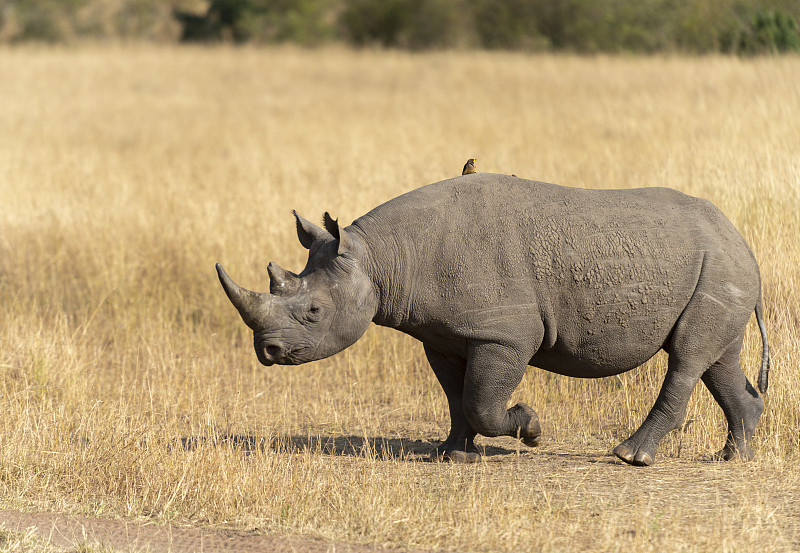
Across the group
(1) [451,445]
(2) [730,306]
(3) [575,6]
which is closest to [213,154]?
(1) [451,445]

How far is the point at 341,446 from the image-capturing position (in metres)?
6.86

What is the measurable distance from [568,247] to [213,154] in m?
10.1

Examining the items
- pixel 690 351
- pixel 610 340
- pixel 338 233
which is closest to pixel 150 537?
pixel 338 233

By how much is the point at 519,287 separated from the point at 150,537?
2345mm

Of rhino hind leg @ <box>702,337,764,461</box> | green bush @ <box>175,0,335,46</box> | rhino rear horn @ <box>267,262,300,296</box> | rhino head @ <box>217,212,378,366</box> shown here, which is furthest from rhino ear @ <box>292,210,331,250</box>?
green bush @ <box>175,0,335,46</box>

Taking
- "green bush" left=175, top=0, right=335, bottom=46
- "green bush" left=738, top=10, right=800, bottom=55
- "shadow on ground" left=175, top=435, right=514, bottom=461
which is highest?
"green bush" left=175, top=0, right=335, bottom=46

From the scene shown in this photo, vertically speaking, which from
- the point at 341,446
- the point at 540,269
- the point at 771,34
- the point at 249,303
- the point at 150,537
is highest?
the point at 771,34

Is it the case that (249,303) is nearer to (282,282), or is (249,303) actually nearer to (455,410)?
(282,282)

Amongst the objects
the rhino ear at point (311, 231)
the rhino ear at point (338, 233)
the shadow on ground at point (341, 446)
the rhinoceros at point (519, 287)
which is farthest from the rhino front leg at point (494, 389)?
the rhino ear at point (311, 231)

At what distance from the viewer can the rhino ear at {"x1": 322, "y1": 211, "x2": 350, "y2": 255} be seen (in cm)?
548

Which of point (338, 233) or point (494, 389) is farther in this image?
Result: point (494, 389)

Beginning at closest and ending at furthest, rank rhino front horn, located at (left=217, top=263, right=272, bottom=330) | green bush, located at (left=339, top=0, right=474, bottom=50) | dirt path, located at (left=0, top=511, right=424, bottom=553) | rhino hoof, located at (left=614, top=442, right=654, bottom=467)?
dirt path, located at (left=0, top=511, right=424, bottom=553)
rhino front horn, located at (left=217, top=263, right=272, bottom=330)
rhino hoof, located at (left=614, top=442, right=654, bottom=467)
green bush, located at (left=339, top=0, right=474, bottom=50)

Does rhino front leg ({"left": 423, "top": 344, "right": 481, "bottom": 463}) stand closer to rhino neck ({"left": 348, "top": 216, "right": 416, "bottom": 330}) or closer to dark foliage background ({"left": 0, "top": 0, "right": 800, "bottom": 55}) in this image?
rhino neck ({"left": 348, "top": 216, "right": 416, "bottom": 330})

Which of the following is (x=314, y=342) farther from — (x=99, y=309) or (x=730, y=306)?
(x=99, y=309)
